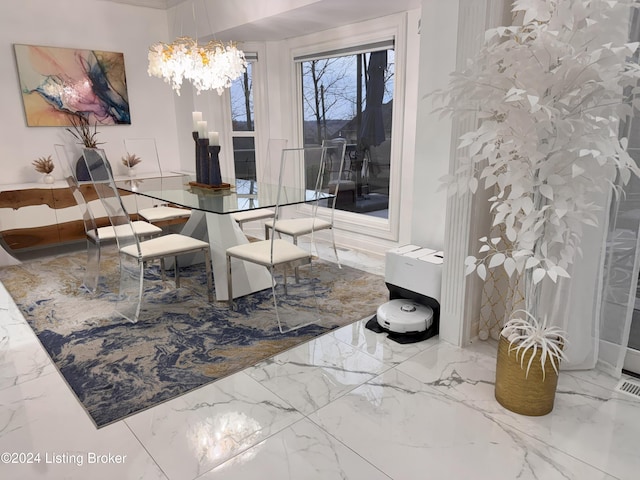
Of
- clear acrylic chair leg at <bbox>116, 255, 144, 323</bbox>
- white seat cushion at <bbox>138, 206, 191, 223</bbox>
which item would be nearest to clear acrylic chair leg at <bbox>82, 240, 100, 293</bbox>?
clear acrylic chair leg at <bbox>116, 255, 144, 323</bbox>

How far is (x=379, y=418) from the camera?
73.5 inches

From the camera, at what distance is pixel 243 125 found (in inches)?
201

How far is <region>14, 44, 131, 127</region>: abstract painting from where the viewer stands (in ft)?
14.1

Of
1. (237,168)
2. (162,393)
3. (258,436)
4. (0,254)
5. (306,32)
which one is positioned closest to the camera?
(258,436)

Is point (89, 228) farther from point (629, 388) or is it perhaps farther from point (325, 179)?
point (629, 388)

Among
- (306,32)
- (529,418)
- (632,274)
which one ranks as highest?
(306,32)

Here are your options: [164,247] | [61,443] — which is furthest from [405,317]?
[61,443]

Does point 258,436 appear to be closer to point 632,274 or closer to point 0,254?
point 632,274

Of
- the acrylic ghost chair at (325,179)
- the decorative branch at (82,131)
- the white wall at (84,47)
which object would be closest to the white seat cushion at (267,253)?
the acrylic ghost chair at (325,179)

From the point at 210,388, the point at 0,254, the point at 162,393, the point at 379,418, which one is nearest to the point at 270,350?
the point at 210,388

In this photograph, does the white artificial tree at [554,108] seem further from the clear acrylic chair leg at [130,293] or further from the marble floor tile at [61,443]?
the clear acrylic chair leg at [130,293]

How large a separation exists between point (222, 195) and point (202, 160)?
0.38 metres

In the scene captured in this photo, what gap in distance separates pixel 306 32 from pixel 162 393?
3700mm

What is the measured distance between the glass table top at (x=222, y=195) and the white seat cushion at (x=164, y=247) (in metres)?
0.27
